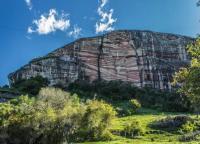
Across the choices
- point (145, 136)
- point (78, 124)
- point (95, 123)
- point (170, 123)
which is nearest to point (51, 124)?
point (78, 124)

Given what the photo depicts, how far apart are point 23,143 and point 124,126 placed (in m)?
33.1

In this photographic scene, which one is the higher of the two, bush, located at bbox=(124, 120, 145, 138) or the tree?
the tree

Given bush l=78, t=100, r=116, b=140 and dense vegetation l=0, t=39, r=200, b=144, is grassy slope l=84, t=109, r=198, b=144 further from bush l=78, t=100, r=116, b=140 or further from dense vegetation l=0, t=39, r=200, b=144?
bush l=78, t=100, r=116, b=140

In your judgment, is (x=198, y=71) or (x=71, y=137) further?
(x=71, y=137)

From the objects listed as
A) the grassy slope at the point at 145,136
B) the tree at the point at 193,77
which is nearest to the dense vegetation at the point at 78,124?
the grassy slope at the point at 145,136

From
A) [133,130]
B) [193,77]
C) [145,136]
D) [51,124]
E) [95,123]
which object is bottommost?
[145,136]

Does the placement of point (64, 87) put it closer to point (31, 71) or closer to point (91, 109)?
point (31, 71)

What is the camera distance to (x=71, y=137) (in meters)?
91.1

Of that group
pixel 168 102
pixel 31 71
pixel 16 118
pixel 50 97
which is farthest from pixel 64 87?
pixel 16 118

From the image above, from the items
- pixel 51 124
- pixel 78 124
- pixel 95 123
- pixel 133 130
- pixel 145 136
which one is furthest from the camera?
pixel 133 130

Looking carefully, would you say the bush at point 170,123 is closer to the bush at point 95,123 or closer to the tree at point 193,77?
the bush at point 95,123

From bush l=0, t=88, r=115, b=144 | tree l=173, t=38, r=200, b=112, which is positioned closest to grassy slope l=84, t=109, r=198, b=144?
bush l=0, t=88, r=115, b=144

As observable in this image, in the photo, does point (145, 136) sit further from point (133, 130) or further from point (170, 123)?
point (170, 123)

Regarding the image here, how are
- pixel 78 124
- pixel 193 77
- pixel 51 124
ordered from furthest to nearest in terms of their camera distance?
pixel 78 124
pixel 51 124
pixel 193 77
